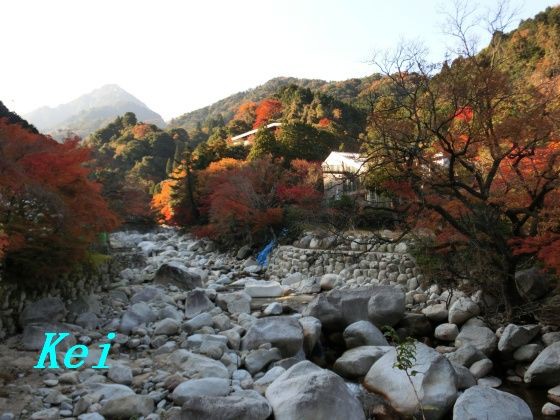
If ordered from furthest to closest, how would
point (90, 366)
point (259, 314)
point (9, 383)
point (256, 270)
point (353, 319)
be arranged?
1. point (256, 270)
2. point (259, 314)
3. point (353, 319)
4. point (90, 366)
5. point (9, 383)

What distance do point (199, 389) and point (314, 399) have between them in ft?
5.43

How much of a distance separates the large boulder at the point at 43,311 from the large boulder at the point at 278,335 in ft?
12.4

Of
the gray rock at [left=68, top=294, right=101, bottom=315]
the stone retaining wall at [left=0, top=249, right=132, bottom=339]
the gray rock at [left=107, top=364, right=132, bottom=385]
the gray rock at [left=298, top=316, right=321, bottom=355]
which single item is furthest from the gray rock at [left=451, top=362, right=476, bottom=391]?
the stone retaining wall at [left=0, top=249, right=132, bottom=339]

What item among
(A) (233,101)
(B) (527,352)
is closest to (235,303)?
(B) (527,352)

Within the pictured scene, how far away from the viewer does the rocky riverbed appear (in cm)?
568

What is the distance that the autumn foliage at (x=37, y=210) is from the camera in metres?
8.48

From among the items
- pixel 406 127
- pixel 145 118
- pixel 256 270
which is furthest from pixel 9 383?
pixel 145 118

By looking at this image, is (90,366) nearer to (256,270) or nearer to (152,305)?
(152,305)

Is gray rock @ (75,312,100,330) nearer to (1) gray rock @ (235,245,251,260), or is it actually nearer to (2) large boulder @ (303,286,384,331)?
(2) large boulder @ (303,286,384,331)

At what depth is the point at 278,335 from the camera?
8.30 metres

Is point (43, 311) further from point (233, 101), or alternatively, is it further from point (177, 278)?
point (233, 101)

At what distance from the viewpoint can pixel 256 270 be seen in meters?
18.3

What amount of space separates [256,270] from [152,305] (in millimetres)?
7461

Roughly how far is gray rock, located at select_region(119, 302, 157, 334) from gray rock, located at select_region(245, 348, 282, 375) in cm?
304
